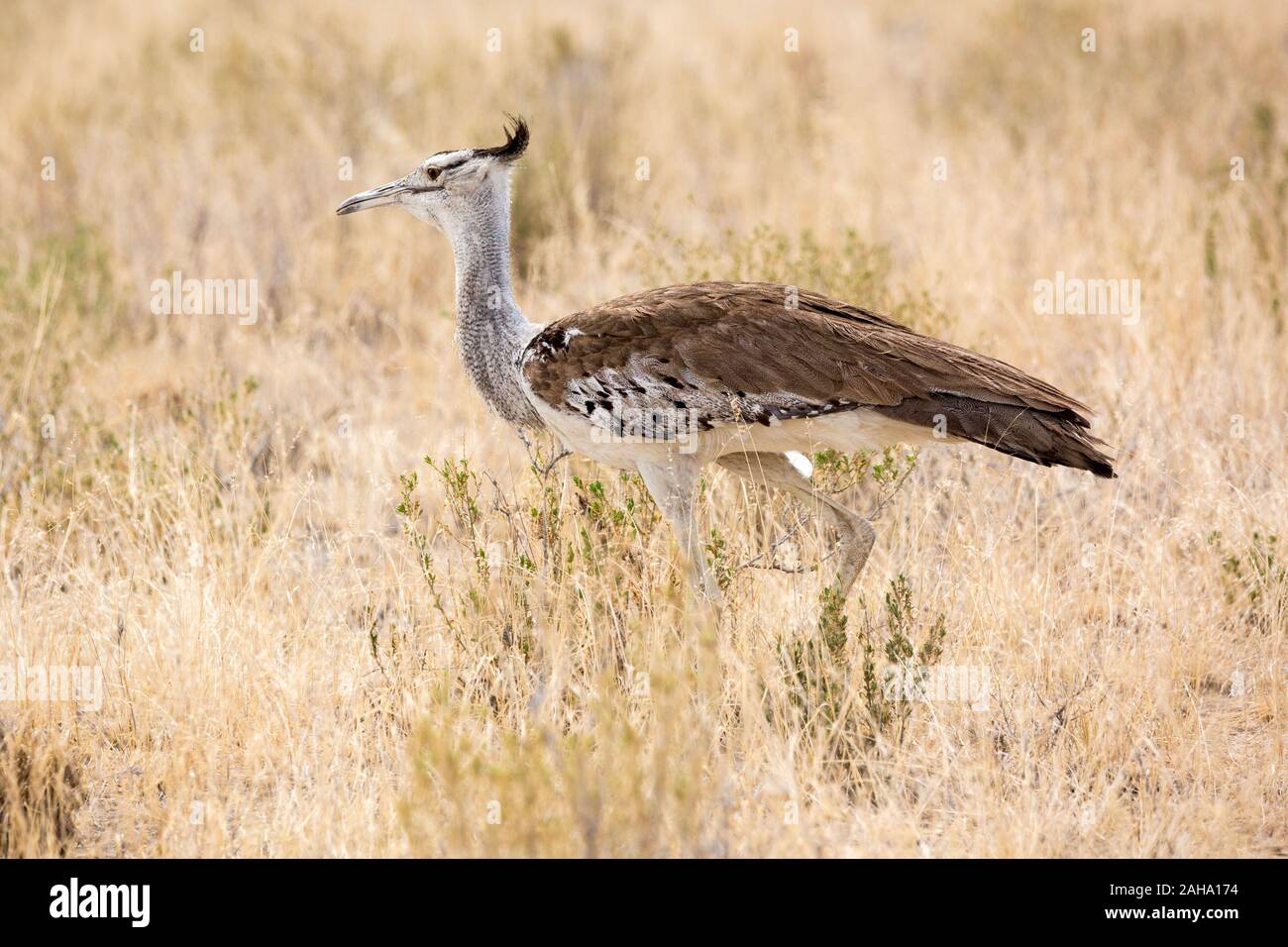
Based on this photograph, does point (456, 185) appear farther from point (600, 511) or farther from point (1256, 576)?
point (1256, 576)

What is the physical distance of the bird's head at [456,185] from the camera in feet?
14.7

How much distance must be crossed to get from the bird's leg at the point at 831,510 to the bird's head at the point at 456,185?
1106mm

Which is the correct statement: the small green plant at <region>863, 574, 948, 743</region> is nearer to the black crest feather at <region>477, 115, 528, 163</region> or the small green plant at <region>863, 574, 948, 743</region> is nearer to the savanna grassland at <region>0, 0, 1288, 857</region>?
the savanna grassland at <region>0, 0, 1288, 857</region>

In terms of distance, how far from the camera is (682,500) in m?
4.17

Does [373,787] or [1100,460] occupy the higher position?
[1100,460]

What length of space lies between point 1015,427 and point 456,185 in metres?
1.87

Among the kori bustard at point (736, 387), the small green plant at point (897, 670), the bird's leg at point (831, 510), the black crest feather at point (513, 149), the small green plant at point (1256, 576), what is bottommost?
the small green plant at point (897, 670)

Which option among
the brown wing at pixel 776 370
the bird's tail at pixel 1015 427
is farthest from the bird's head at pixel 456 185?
the bird's tail at pixel 1015 427

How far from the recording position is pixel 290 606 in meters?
4.45

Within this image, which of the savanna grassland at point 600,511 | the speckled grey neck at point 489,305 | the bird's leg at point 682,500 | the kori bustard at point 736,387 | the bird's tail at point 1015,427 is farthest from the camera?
the speckled grey neck at point 489,305

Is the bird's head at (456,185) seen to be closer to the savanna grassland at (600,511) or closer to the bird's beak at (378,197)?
the bird's beak at (378,197)
